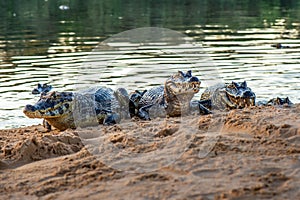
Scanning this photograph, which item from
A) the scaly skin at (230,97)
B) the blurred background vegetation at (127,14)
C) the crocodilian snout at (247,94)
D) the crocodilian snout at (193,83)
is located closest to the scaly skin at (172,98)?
the crocodilian snout at (193,83)

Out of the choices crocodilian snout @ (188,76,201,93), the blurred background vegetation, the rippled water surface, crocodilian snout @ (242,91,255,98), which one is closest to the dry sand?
crocodilian snout @ (188,76,201,93)

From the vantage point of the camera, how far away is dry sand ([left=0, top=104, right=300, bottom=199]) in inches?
148

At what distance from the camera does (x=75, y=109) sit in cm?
704

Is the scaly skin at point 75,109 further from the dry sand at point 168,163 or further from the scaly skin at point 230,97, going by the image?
the scaly skin at point 230,97

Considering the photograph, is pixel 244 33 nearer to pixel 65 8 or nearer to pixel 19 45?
pixel 19 45

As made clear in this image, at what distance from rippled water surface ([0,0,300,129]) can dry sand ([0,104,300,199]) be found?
2952 millimetres

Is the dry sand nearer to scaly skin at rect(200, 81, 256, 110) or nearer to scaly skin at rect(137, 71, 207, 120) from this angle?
scaly skin at rect(137, 71, 207, 120)

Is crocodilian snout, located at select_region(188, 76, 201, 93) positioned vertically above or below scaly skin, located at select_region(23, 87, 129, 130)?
above

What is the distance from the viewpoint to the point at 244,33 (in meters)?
19.4

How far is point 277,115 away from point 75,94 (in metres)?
2.46

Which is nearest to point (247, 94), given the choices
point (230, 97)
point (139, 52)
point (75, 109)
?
point (230, 97)

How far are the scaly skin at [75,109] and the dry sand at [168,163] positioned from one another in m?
1.14

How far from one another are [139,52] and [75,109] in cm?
794

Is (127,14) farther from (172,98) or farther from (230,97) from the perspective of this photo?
(172,98)
